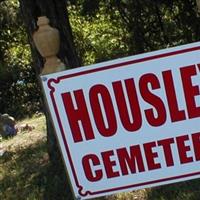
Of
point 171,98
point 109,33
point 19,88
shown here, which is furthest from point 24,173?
point 109,33

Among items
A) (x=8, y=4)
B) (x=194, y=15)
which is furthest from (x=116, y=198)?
(x=8, y=4)

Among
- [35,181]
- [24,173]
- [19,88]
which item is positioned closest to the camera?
[35,181]

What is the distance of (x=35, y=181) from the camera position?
6445 mm

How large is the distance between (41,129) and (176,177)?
24.8 ft

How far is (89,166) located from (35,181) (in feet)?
12.8

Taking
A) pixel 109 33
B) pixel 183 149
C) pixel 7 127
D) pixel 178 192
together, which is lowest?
pixel 7 127

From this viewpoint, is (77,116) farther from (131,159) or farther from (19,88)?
(19,88)

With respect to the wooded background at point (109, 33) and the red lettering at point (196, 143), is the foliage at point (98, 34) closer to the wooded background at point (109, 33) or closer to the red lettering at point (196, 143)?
the wooded background at point (109, 33)

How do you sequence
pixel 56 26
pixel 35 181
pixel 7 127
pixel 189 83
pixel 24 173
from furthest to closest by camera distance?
pixel 7 127 < pixel 24 173 < pixel 35 181 < pixel 56 26 < pixel 189 83

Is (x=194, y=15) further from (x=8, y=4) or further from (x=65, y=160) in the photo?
(x=65, y=160)

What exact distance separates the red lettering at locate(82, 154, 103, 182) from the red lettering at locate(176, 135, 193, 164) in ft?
1.26

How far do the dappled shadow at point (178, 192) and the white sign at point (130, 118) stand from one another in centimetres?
238

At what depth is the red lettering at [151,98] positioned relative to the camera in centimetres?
254

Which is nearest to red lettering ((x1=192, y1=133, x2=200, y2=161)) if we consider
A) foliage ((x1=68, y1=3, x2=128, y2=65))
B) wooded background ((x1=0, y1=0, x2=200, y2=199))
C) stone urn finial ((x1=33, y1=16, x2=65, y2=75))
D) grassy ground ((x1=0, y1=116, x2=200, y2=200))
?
stone urn finial ((x1=33, y1=16, x2=65, y2=75))
